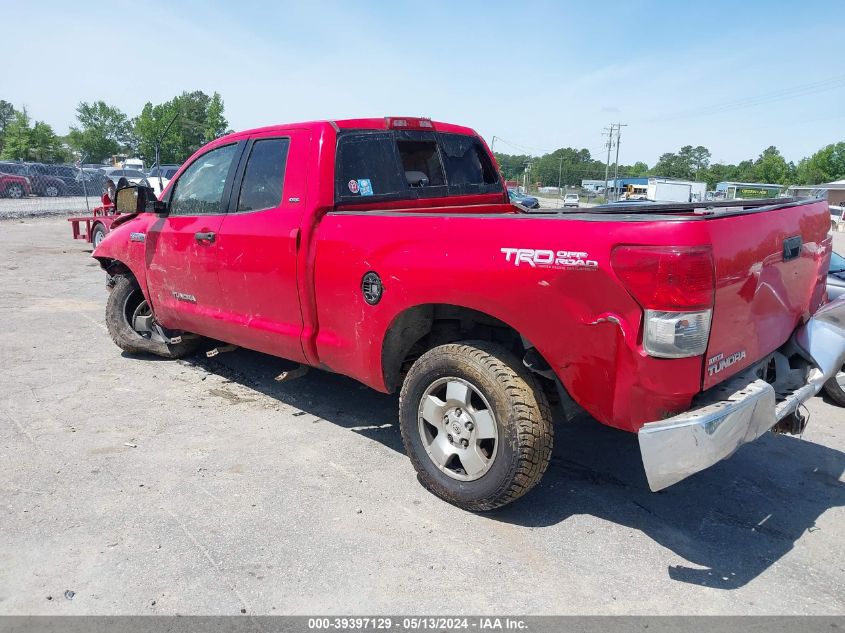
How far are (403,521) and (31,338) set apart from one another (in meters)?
5.30

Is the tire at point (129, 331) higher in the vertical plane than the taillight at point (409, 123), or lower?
lower

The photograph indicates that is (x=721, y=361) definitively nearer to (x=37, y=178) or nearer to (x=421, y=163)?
(x=421, y=163)

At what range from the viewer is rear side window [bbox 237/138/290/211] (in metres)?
4.18

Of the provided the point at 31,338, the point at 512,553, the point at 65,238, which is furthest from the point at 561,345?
the point at 65,238

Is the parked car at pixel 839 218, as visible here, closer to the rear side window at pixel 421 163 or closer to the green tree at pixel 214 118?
the rear side window at pixel 421 163

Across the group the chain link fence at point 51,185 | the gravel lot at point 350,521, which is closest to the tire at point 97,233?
the gravel lot at point 350,521

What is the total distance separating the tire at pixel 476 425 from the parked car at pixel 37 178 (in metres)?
32.7

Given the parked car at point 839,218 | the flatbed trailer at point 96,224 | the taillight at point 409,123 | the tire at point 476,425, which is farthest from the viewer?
the parked car at point 839,218

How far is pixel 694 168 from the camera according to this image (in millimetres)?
161000

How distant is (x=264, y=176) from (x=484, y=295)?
205cm

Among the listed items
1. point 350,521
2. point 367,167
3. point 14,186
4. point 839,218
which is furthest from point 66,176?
point 839,218

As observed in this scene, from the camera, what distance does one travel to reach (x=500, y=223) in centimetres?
297

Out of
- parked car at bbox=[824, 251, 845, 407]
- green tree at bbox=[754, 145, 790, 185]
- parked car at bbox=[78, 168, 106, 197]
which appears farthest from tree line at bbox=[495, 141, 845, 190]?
parked car at bbox=[824, 251, 845, 407]

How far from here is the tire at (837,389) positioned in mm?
4344
